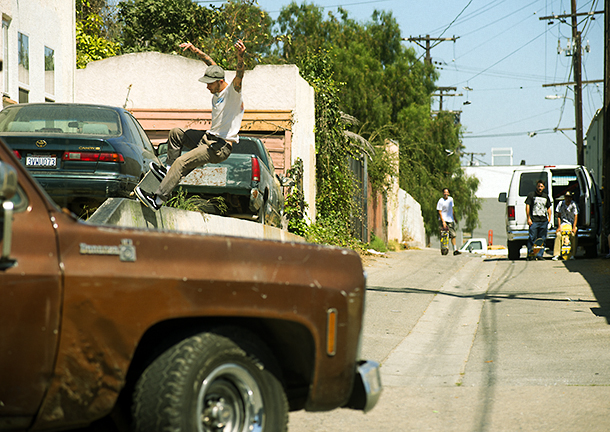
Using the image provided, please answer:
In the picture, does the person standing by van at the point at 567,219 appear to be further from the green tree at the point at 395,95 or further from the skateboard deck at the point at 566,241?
the green tree at the point at 395,95

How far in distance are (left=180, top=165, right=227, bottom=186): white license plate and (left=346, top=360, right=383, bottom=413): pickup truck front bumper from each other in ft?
21.9

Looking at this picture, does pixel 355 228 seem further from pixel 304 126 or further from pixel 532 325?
pixel 532 325

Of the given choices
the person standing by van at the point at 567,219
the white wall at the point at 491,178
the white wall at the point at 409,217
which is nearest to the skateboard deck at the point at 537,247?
the person standing by van at the point at 567,219

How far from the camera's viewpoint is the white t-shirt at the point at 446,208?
1948 centimetres

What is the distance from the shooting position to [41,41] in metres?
14.2

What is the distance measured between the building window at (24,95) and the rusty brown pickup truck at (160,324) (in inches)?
441

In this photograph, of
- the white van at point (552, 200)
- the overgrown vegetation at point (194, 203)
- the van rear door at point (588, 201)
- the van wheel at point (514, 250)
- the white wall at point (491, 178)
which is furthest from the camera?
the white wall at point (491, 178)

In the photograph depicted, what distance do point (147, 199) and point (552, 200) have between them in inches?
560

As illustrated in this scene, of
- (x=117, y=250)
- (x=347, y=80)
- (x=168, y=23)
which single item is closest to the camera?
(x=117, y=250)

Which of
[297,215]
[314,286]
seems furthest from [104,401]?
[297,215]

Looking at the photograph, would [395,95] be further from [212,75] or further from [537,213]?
[212,75]

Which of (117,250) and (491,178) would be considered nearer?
(117,250)

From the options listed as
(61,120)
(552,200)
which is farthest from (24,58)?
(552,200)

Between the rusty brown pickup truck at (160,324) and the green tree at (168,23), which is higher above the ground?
the green tree at (168,23)
